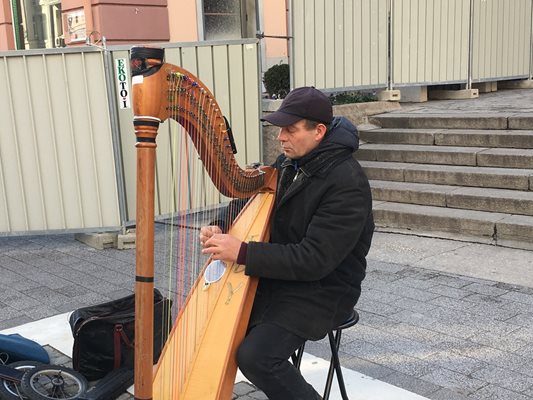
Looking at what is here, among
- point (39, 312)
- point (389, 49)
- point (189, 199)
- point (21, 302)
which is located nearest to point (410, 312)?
point (189, 199)

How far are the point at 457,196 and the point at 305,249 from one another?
404cm

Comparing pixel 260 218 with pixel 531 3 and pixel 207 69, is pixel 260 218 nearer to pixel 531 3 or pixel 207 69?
pixel 207 69

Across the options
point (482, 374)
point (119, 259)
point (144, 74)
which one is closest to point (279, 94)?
point (119, 259)

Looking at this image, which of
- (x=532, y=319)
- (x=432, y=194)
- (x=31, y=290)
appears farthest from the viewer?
(x=432, y=194)

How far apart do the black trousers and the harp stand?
7cm

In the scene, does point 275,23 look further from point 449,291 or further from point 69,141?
point 449,291

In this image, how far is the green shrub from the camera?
8438 mm

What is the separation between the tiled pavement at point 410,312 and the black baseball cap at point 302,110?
1.46 meters

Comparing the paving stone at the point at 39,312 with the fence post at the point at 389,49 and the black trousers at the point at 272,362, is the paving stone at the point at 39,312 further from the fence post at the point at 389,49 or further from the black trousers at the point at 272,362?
the fence post at the point at 389,49

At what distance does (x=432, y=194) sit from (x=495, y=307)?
85.5 inches

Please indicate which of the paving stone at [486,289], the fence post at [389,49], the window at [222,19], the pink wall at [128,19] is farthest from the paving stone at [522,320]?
the window at [222,19]

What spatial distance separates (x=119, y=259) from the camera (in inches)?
228

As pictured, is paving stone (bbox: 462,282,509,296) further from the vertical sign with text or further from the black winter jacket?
the vertical sign with text

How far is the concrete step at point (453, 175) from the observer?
6.01 metres
